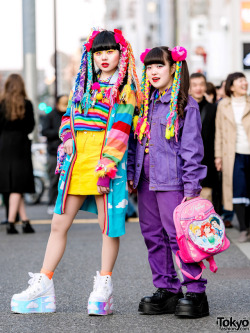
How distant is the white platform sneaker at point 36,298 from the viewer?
5.18 metres

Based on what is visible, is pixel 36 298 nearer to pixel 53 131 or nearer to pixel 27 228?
pixel 27 228

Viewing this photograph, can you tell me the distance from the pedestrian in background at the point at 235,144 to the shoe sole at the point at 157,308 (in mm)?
3744

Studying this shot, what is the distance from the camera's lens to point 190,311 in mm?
4941

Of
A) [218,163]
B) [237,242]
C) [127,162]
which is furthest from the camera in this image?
[218,163]

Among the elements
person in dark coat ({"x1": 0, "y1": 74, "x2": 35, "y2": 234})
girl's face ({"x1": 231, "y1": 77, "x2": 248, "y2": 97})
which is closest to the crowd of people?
girl's face ({"x1": 231, "y1": 77, "x2": 248, "y2": 97})

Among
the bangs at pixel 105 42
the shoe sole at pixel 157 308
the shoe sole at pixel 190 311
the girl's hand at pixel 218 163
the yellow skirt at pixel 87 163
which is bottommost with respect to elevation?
the shoe sole at pixel 157 308

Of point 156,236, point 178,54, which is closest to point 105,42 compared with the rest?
point 178,54

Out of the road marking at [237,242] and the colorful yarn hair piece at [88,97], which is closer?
the colorful yarn hair piece at [88,97]

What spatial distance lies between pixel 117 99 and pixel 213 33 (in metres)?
33.9

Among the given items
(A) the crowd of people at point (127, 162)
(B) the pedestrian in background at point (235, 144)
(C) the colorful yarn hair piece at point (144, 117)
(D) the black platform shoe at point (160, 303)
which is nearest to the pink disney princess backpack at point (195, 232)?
(A) the crowd of people at point (127, 162)

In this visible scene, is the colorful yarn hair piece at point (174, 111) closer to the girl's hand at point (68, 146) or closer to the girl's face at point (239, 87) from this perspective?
the girl's hand at point (68, 146)

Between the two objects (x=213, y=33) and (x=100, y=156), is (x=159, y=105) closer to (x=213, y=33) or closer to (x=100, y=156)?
(x=100, y=156)

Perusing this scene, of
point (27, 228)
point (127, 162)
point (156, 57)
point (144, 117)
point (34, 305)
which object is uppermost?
point (156, 57)

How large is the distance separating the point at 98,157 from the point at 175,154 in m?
0.50
